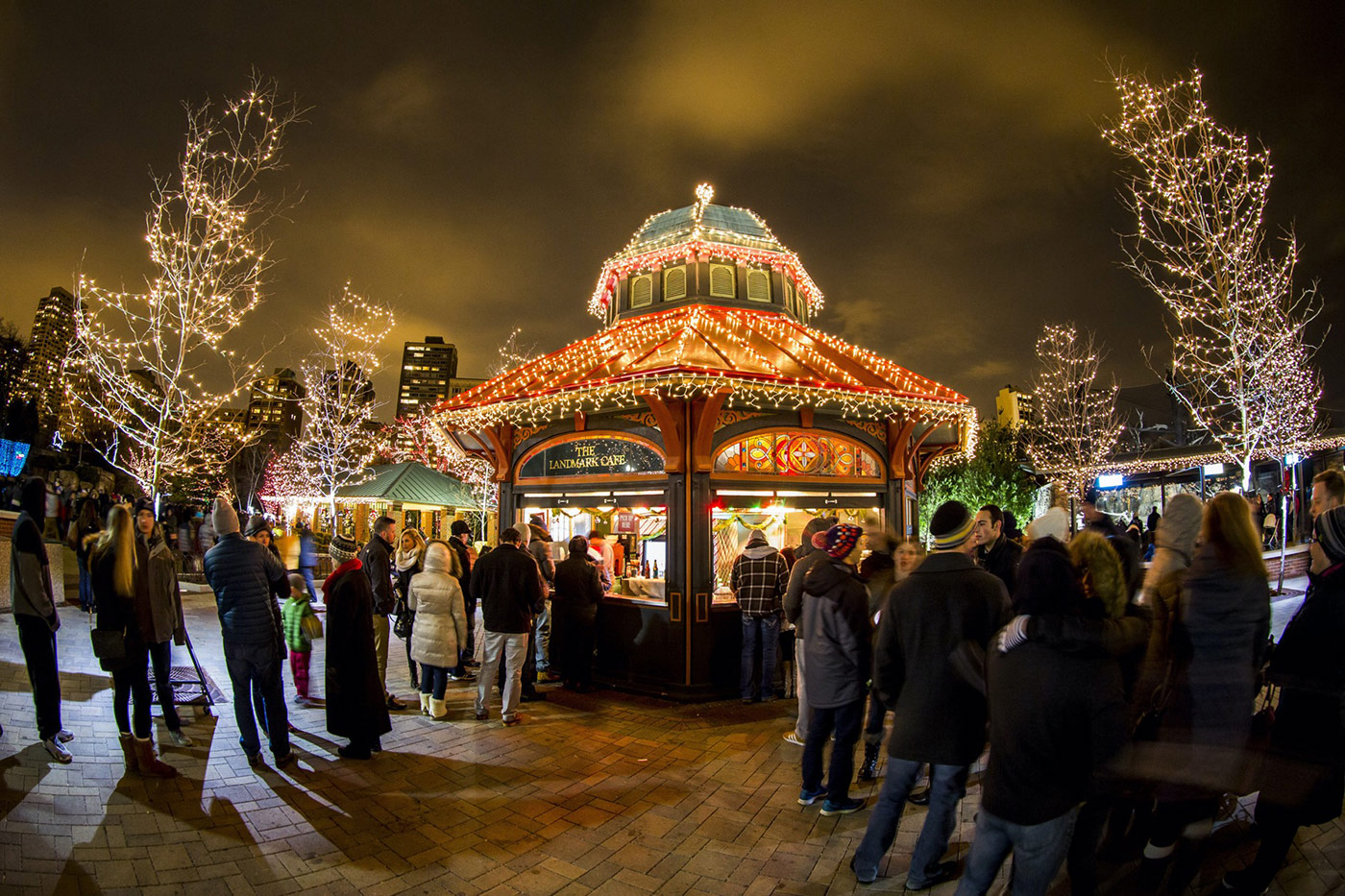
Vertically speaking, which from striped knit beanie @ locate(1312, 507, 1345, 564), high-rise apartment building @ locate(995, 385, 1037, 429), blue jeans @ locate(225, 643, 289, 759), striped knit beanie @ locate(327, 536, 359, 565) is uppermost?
high-rise apartment building @ locate(995, 385, 1037, 429)

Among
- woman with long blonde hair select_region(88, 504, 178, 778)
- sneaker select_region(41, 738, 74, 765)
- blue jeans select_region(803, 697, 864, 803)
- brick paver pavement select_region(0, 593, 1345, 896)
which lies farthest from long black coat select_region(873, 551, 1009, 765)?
sneaker select_region(41, 738, 74, 765)

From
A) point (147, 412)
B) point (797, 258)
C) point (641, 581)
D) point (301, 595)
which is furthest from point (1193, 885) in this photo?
point (147, 412)

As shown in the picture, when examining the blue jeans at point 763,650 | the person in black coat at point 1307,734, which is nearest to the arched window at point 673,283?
the blue jeans at point 763,650

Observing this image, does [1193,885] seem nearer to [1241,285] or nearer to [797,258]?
[797,258]

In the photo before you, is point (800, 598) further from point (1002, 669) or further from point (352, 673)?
point (352, 673)

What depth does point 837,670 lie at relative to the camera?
4434 mm

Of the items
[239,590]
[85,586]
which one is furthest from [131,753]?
[85,586]

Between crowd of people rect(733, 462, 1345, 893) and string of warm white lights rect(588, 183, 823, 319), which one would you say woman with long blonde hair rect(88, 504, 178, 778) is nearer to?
crowd of people rect(733, 462, 1345, 893)

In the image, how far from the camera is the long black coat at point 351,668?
538cm

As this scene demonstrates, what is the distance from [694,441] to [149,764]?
552 centimetres

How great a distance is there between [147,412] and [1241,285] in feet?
185

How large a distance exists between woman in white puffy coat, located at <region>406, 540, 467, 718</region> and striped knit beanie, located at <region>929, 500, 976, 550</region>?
4820mm

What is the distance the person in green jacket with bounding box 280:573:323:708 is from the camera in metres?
6.60

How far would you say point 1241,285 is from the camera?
12.9 metres
